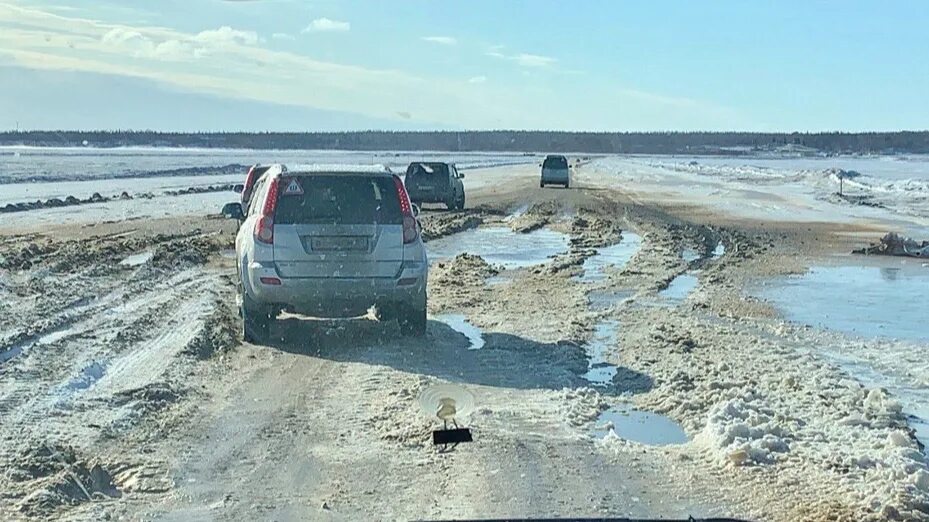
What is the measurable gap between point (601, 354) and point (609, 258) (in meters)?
10.0

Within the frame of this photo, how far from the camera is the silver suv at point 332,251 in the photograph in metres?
11.3

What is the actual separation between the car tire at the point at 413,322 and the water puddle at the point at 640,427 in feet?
10.9

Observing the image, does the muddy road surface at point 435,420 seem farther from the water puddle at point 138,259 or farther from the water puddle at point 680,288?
the water puddle at point 138,259

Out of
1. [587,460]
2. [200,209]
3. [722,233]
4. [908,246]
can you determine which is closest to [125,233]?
[200,209]

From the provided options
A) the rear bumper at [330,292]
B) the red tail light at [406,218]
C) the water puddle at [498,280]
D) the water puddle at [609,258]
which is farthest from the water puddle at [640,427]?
the water puddle at [609,258]

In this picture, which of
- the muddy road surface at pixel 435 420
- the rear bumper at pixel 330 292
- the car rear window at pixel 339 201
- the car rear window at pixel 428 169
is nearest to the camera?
the muddy road surface at pixel 435 420

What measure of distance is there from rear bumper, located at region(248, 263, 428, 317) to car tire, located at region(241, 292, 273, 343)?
12cm

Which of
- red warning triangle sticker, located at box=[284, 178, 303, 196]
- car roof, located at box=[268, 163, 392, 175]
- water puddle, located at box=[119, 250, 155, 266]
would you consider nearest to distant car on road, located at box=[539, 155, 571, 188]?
water puddle, located at box=[119, 250, 155, 266]

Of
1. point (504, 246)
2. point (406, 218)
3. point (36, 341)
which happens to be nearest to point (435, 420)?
point (406, 218)

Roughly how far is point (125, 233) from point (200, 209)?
33.6 ft

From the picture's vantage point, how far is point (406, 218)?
11.7 metres

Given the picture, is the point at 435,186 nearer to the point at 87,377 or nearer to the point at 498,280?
the point at 498,280

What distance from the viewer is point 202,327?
12008 millimetres

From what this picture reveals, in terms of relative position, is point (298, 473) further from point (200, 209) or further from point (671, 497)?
point (200, 209)
